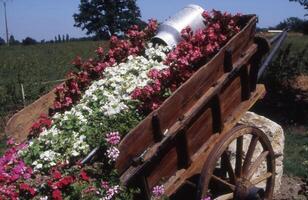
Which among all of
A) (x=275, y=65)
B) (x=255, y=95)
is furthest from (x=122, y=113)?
(x=275, y=65)

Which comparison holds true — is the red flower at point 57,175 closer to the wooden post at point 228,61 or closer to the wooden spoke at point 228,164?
the wooden spoke at point 228,164

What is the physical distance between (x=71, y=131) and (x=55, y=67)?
74.7 ft

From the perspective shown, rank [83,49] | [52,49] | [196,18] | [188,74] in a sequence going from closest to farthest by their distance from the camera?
[188,74]
[196,18]
[83,49]
[52,49]

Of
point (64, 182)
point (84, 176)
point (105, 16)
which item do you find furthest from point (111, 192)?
point (105, 16)

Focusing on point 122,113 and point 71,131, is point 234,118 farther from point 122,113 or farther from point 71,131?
point 71,131

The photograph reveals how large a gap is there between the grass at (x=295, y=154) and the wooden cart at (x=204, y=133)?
167 cm

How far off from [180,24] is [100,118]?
186cm

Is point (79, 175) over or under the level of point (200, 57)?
under

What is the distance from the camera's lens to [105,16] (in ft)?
199

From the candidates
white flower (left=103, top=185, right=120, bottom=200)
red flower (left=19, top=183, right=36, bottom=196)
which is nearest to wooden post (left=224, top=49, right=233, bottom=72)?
white flower (left=103, top=185, right=120, bottom=200)

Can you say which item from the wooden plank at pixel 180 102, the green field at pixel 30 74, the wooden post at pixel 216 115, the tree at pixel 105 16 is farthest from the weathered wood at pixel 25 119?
the tree at pixel 105 16

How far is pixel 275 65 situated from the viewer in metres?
13.1

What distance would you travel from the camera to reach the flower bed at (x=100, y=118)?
3594 mm

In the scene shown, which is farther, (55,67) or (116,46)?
(55,67)
